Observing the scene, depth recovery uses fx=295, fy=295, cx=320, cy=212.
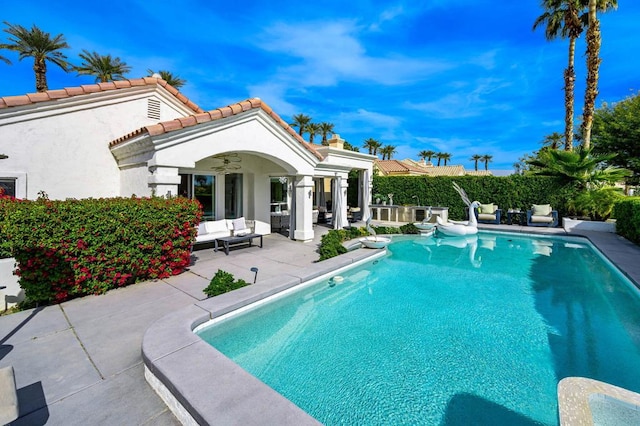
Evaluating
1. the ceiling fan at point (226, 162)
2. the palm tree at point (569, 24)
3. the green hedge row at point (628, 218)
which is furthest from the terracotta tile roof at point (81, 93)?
the palm tree at point (569, 24)

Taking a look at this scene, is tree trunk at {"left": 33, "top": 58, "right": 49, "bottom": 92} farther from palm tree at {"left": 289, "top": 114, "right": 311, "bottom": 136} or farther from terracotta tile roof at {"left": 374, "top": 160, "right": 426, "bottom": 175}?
palm tree at {"left": 289, "top": 114, "right": 311, "bottom": 136}

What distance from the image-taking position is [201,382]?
3.41 m

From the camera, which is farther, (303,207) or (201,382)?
(303,207)

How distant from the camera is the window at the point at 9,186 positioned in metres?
8.91

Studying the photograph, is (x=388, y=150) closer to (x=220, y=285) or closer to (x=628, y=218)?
(x=628, y=218)

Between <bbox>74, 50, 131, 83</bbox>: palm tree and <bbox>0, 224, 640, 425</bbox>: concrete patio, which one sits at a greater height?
<bbox>74, 50, 131, 83</bbox>: palm tree

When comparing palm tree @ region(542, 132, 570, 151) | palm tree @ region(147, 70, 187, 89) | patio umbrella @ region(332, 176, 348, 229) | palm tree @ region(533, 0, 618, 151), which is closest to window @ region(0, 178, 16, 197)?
patio umbrella @ region(332, 176, 348, 229)

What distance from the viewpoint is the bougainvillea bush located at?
5766 millimetres

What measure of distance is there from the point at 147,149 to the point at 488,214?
820 inches

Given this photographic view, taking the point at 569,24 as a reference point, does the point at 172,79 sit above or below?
above

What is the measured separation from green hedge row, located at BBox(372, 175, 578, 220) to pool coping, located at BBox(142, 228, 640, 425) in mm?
21614

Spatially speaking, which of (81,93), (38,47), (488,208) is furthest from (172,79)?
(488,208)

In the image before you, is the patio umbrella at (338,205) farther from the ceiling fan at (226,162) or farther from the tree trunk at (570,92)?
the tree trunk at (570,92)

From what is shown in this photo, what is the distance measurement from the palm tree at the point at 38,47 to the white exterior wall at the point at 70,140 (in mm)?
21666
